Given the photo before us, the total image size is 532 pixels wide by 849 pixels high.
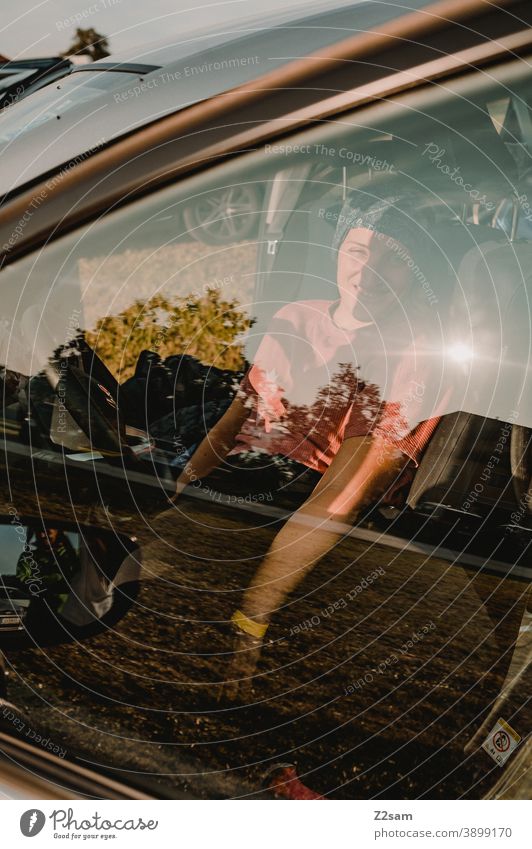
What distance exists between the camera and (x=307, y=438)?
4.47 ft

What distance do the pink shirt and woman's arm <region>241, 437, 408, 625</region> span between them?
0.03 metres

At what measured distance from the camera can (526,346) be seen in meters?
1.17

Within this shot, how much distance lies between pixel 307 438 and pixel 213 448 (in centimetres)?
24

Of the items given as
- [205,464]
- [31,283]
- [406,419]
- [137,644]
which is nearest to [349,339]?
[406,419]

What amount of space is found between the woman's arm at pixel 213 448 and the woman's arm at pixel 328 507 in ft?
0.71

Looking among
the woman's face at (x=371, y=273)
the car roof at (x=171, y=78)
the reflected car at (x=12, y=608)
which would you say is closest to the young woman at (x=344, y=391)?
the woman's face at (x=371, y=273)

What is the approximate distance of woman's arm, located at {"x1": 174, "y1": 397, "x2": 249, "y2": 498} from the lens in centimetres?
147

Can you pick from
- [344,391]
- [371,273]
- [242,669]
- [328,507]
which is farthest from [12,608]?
[371,273]

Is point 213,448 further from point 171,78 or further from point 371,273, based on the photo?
point 171,78

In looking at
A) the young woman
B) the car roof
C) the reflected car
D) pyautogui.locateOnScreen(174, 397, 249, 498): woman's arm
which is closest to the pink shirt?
the young woman

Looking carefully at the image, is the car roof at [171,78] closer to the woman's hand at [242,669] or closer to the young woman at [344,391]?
the young woman at [344,391]

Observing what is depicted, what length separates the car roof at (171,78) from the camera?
103 centimetres

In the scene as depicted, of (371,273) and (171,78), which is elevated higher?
(171,78)

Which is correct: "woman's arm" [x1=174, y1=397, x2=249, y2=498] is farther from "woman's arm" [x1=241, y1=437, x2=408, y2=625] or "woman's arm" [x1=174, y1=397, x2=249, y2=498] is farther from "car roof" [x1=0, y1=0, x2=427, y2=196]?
"car roof" [x1=0, y1=0, x2=427, y2=196]
